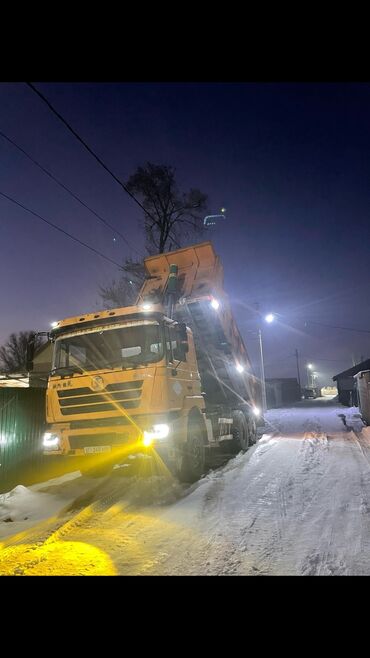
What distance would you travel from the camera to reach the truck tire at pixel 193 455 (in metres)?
7.40

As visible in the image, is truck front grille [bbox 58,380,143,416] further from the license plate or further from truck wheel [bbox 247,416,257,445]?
truck wheel [bbox 247,416,257,445]

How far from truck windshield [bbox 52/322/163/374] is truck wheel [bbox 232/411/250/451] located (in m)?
5.44

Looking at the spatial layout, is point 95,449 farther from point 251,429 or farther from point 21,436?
point 251,429

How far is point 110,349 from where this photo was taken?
737cm

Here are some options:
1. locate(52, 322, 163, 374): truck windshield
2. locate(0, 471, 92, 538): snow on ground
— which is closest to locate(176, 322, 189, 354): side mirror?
locate(52, 322, 163, 374): truck windshield

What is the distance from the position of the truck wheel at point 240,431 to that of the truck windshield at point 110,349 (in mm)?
5441

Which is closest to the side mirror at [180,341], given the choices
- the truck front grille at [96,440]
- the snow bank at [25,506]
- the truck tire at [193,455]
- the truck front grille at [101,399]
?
the truck front grille at [101,399]

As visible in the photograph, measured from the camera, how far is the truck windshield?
7062 mm

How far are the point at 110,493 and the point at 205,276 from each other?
5833 mm

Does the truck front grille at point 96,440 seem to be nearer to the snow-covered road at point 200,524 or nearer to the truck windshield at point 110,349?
the snow-covered road at point 200,524
